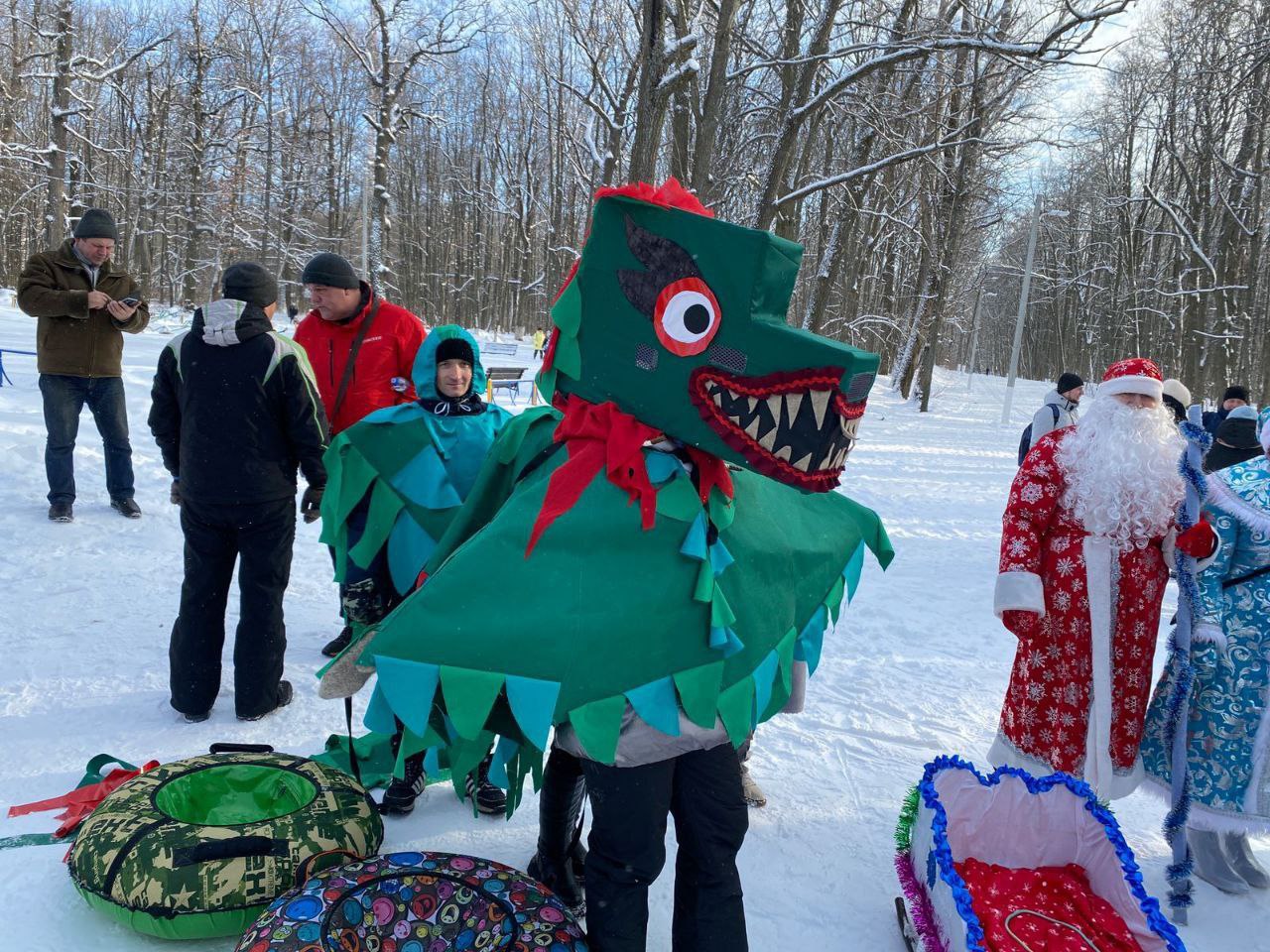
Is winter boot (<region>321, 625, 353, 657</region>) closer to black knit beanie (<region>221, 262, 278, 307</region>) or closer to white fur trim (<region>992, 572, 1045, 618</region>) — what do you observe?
black knit beanie (<region>221, 262, 278, 307</region>)

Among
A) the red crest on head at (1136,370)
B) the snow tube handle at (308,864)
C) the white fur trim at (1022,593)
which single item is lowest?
the snow tube handle at (308,864)

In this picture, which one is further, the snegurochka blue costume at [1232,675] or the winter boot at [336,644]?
the winter boot at [336,644]

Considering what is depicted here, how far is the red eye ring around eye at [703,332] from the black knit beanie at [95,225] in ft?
16.3

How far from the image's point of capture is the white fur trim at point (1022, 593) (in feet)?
9.34

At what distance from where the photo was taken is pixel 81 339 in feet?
19.4

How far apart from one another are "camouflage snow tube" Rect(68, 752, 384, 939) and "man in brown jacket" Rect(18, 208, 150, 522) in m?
A: 4.30

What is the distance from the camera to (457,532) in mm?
2277

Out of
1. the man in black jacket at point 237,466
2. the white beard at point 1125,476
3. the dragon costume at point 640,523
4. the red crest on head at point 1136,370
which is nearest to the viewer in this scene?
the dragon costume at point 640,523

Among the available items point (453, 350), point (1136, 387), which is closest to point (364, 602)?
point (453, 350)

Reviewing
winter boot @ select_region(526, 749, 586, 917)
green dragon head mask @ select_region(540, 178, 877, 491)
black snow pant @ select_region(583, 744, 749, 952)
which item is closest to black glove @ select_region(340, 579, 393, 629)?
winter boot @ select_region(526, 749, 586, 917)

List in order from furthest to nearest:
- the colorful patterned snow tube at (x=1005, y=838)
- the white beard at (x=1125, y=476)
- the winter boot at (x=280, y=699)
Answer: the winter boot at (x=280, y=699) → the white beard at (x=1125, y=476) → the colorful patterned snow tube at (x=1005, y=838)

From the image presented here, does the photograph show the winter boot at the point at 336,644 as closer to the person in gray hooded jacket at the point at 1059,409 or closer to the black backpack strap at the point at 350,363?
the black backpack strap at the point at 350,363

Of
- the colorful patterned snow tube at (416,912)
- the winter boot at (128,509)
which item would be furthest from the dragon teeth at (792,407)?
the winter boot at (128,509)

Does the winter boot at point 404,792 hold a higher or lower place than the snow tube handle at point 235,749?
lower
